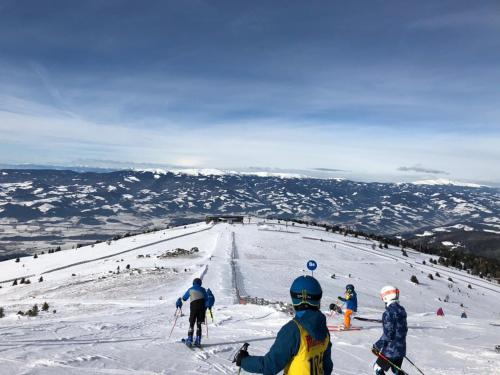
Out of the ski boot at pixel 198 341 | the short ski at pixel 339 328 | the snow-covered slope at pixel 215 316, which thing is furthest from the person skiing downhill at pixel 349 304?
the ski boot at pixel 198 341

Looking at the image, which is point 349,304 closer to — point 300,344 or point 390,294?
point 390,294

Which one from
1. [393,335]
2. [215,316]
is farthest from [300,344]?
[215,316]

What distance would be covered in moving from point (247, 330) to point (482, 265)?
330 feet

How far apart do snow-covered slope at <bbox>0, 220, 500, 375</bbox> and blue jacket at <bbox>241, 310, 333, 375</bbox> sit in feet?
20.7

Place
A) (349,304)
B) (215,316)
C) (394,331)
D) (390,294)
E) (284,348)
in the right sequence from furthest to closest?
(215,316), (349,304), (390,294), (394,331), (284,348)

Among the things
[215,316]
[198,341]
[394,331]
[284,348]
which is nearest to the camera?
[284,348]

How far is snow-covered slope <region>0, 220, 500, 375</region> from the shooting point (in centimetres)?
1190

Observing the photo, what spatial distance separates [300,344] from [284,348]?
21cm

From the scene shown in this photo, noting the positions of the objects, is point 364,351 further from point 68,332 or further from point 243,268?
point 243,268

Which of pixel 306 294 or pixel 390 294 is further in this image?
pixel 390 294

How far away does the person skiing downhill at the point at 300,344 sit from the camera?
17.4 feet

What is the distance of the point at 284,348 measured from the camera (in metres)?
5.29

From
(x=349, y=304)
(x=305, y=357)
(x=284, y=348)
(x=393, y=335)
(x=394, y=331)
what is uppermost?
(x=284, y=348)

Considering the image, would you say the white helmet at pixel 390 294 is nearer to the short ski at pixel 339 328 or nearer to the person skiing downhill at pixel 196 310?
the person skiing downhill at pixel 196 310
